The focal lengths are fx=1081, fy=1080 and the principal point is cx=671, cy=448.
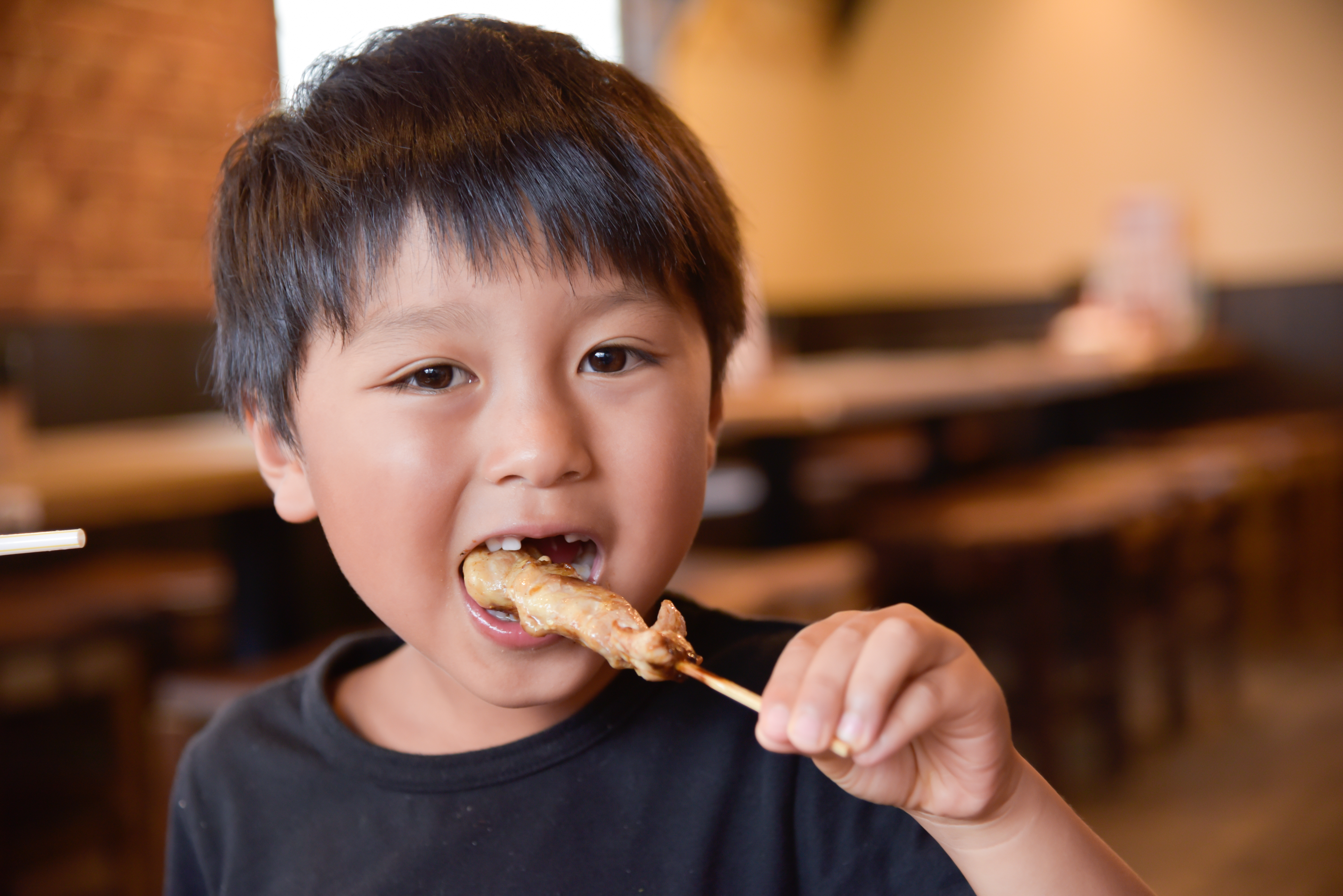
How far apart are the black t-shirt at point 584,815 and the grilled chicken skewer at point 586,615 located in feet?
0.54

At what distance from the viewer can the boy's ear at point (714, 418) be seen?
0.89m

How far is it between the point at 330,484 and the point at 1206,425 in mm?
6199

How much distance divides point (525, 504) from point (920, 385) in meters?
2.72

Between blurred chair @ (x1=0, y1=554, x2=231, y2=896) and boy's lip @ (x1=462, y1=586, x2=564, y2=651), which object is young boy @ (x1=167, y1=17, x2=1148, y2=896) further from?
blurred chair @ (x1=0, y1=554, x2=231, y2=896)

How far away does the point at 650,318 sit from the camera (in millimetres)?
763

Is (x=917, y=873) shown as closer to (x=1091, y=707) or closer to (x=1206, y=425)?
(x=1091, y=707)

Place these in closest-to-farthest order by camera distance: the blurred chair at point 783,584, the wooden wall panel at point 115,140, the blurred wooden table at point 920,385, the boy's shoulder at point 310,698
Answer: the boy's shoulder at point 310,698 → the blurred chair at point 783,584 → the blurred wooden table at point 920,385 → the wooden wall panel at point 115,140

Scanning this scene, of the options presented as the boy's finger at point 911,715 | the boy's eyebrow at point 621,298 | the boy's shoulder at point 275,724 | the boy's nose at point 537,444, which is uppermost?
the boy's eyebrow at point 621,298

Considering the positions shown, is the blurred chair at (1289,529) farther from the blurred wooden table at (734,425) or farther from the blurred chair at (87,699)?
the blurred chair at (87,699)

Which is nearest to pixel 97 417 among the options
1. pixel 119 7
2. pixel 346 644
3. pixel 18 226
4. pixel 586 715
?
pixel 18 226

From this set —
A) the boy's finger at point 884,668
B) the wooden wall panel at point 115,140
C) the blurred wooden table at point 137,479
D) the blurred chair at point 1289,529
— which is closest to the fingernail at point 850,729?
the boy's finger at point 884,668

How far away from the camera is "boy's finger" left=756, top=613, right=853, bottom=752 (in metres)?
0.56

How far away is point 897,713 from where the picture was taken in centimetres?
60

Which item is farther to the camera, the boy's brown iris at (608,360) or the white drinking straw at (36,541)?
the white drinking straw at (36,541)
